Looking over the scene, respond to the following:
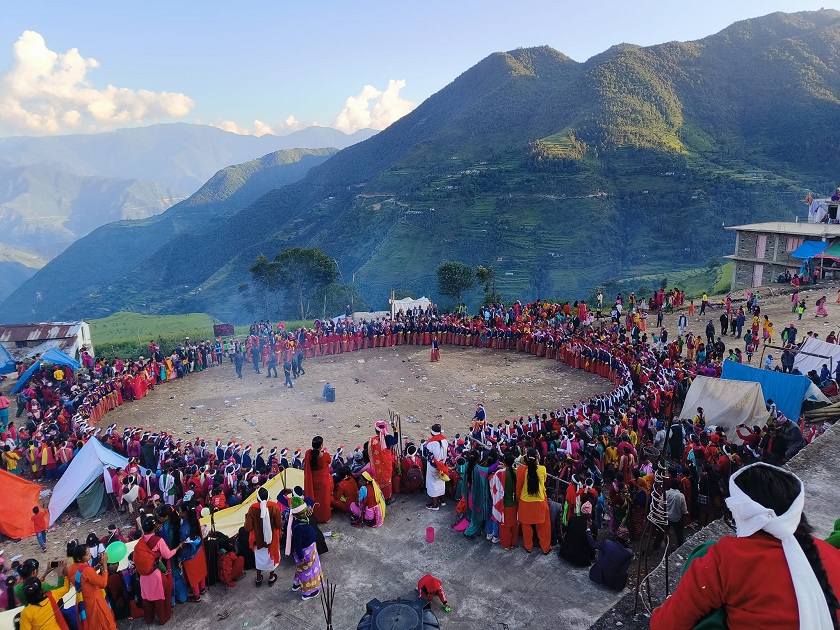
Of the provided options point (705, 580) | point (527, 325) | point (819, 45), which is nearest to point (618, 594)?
point (705, 580)

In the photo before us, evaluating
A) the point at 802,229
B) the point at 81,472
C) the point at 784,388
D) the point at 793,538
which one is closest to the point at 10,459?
the point at 81,472

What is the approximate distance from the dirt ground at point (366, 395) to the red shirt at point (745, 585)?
13.4 meters

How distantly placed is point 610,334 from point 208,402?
1534cm

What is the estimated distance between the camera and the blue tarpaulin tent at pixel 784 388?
41.2ft

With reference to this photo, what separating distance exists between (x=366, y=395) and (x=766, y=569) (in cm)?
A: 1750

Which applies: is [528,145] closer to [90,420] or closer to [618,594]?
[90,420]

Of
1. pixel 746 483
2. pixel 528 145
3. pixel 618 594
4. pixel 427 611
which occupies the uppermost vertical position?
pixel 528 145

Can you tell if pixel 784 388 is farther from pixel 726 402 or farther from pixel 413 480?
pixel 413 480

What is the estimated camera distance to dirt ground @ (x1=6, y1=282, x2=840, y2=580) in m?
16.6

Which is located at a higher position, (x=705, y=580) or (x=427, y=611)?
(x=705, y=580)

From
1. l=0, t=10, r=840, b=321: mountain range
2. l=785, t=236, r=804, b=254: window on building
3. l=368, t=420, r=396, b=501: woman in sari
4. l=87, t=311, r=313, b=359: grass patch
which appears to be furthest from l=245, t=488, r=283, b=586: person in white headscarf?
l=0, t=10, r=840, b=321: mountain range

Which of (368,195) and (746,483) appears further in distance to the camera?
(368,195)

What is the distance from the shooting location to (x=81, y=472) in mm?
12039

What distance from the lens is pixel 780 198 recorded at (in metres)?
63.9
